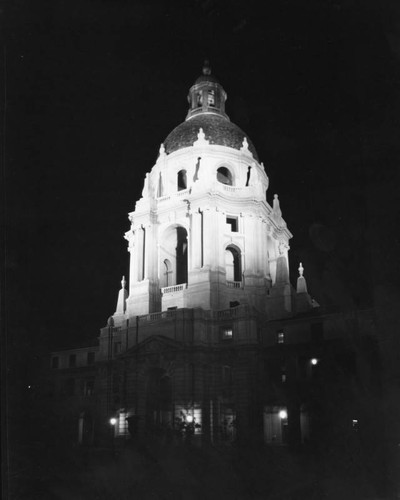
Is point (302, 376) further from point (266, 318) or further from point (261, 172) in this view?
point (261, 172)

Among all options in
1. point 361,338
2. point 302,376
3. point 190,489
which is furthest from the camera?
point 302,376

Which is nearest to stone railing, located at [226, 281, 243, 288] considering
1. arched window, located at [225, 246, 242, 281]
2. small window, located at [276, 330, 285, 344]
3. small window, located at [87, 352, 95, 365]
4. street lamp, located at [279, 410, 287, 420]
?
arched window, located at [225, 246, 242, 281]

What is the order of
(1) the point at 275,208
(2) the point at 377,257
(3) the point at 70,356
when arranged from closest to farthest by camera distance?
(2) the point at 377,257 → (3) the point at 70,356 → (1) the point at 275,208

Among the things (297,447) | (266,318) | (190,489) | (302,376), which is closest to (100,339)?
(266,318)

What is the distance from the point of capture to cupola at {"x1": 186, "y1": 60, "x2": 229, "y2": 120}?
69.5m

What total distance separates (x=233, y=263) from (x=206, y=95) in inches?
920

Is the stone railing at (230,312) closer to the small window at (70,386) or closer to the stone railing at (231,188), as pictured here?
the stone railing at (231,188)

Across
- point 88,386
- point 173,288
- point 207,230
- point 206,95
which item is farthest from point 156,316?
point 206,95

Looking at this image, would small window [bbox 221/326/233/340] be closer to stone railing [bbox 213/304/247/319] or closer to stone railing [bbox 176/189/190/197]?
stone railing [bbox 213/304/247/319]

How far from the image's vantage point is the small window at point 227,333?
168ft

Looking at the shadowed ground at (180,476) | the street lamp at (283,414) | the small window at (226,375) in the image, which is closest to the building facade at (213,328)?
the small window at (226,375)

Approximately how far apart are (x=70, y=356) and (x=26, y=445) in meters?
30.3

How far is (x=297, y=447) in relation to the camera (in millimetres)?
35844

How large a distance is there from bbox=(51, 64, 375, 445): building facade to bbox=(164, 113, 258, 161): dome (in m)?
0.17
